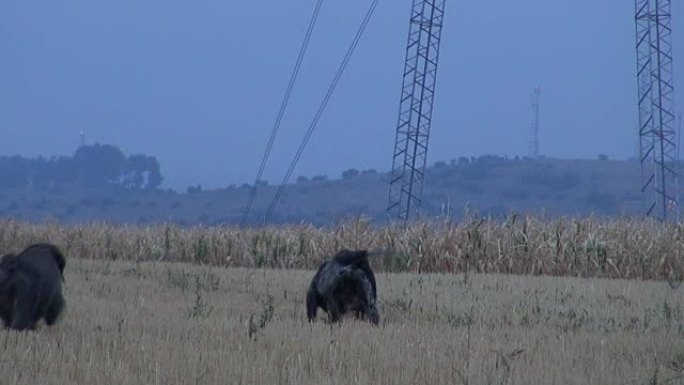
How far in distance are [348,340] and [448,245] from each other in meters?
13.9

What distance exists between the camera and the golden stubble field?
24.8 ft

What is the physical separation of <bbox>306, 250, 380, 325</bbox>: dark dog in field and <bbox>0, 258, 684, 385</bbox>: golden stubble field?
0.31m

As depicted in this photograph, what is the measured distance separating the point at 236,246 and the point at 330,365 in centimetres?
1646

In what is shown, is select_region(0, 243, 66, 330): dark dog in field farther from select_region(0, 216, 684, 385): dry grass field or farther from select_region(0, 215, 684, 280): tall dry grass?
select_region(0, 215, 684, 280): tall dry grass

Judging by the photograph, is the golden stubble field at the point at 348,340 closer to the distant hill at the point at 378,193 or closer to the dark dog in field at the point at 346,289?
the dark dog in field at the point at 346,289

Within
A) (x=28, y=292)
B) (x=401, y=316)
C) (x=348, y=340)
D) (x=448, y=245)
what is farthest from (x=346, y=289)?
(x=448, y=245)

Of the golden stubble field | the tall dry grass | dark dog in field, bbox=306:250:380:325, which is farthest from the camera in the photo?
the tall dry grass

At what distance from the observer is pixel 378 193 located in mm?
77438

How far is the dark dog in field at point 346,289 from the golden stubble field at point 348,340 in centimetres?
31

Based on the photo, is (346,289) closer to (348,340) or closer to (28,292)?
(348,340)

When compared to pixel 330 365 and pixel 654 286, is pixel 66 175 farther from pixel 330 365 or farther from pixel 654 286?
pixel 330 365

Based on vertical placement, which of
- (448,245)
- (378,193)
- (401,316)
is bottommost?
(401,316)

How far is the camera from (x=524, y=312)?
12484 millimetres

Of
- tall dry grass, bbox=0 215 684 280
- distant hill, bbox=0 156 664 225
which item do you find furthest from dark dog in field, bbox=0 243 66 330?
distant hill, bbox=0 156 664 225
